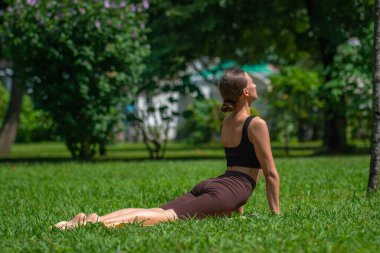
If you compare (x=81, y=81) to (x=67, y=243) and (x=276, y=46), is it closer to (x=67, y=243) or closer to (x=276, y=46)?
(x=276, y=46)

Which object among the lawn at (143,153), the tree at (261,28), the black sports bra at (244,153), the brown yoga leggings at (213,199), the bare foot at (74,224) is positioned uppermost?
the tree at (261,28)

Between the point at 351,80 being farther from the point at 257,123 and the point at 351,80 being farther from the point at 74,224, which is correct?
the point at 74,224

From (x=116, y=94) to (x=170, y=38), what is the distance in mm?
2748

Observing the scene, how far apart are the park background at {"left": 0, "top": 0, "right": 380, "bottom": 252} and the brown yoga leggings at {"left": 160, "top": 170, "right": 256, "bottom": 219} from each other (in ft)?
0.45

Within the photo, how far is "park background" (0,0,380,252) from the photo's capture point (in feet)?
16.7

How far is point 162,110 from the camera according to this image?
55.0 ft

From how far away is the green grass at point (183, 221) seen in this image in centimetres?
455

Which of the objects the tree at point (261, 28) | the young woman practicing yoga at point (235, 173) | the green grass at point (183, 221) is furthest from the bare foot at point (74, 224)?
the tree at point (261, 28)

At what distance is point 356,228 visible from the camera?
5.18 metres

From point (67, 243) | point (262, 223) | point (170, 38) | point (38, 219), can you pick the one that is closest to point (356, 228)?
point (262, 223)

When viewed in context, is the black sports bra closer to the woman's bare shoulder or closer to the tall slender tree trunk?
the woman's bare shoulder

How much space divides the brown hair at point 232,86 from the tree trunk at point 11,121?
587 inches

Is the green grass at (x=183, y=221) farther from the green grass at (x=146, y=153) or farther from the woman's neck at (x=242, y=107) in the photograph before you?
the green grass at (x=146, y=153)

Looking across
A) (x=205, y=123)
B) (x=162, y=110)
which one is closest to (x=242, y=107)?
(x=162, y=110)
